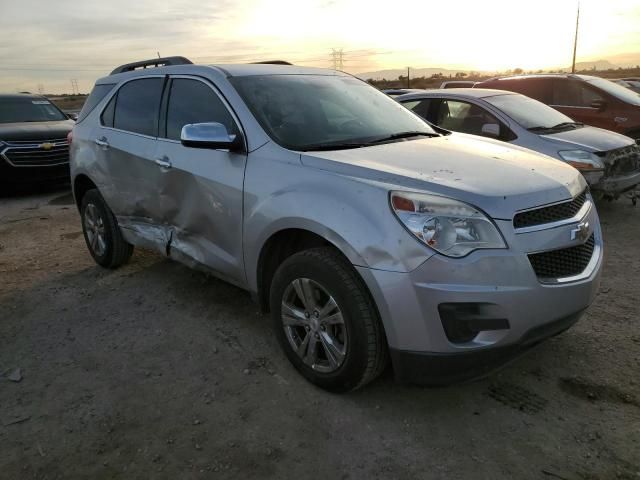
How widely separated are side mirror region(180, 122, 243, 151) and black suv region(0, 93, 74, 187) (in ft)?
23.0

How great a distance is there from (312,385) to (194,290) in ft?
5.95

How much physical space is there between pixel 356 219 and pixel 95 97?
3.48 meters

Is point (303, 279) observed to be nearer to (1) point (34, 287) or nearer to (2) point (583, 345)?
(2) point (583, 345)

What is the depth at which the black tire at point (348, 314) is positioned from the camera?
8.48 feet

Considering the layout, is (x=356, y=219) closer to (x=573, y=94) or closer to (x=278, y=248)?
(x=278, y=248)

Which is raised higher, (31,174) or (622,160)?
(622,160)

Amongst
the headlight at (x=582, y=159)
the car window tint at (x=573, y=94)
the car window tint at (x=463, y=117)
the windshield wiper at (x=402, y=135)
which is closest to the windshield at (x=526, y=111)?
the car window tint at (x=463, y=117)

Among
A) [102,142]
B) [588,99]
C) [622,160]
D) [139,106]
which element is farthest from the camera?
[588,99]

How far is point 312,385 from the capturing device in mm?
3043

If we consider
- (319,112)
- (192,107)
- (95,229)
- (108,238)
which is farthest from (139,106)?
(319,112)

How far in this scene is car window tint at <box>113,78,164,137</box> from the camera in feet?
13.6

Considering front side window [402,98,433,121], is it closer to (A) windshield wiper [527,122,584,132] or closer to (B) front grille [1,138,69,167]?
(A) windshield wiper [527,122,584,132]

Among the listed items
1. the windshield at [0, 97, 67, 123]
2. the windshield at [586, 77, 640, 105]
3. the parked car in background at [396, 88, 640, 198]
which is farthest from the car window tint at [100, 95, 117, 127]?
the windshield at [586, 77, 640, 105]

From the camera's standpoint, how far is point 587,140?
641cm
